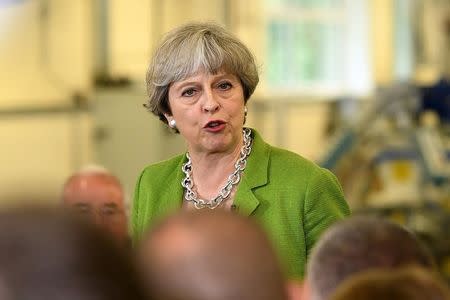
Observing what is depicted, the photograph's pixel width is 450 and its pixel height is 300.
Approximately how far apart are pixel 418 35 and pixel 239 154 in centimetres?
1129

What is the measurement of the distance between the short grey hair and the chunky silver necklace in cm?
14

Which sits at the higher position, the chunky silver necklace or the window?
the chunky silver necklace

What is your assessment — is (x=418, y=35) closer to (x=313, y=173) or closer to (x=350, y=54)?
(x=350, y=54)

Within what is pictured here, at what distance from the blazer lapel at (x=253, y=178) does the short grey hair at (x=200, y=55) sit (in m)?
0.16

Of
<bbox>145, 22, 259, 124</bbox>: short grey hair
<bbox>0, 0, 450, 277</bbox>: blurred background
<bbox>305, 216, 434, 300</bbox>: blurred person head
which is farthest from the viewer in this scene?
<bbox>0, 0, 450, 277</bbox>: blurred background

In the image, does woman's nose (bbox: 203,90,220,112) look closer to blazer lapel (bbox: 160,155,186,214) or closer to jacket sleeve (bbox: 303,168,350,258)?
blazer lapel (bbox: 160,155,186,214)

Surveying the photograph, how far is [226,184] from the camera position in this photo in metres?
2.60

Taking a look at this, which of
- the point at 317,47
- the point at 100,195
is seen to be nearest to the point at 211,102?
the point at 100,195

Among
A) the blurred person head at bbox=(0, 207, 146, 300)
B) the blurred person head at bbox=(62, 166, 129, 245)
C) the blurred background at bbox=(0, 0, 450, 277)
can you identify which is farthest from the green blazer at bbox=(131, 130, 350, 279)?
the blurred background at bbox=(0, 0, 450, 277)

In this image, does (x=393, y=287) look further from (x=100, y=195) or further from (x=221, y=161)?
(x=100, y=195)

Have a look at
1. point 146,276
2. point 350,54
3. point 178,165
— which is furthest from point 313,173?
point 350,54

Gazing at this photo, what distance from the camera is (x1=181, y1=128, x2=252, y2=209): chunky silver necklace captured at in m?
2.57

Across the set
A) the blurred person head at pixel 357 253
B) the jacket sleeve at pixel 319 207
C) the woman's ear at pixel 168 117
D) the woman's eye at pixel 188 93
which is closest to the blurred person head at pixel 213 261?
the blurred person head at pixel 357 253

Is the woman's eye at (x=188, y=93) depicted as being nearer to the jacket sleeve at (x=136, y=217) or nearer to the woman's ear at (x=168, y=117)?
the woman's ear at (x=168, y=117)
